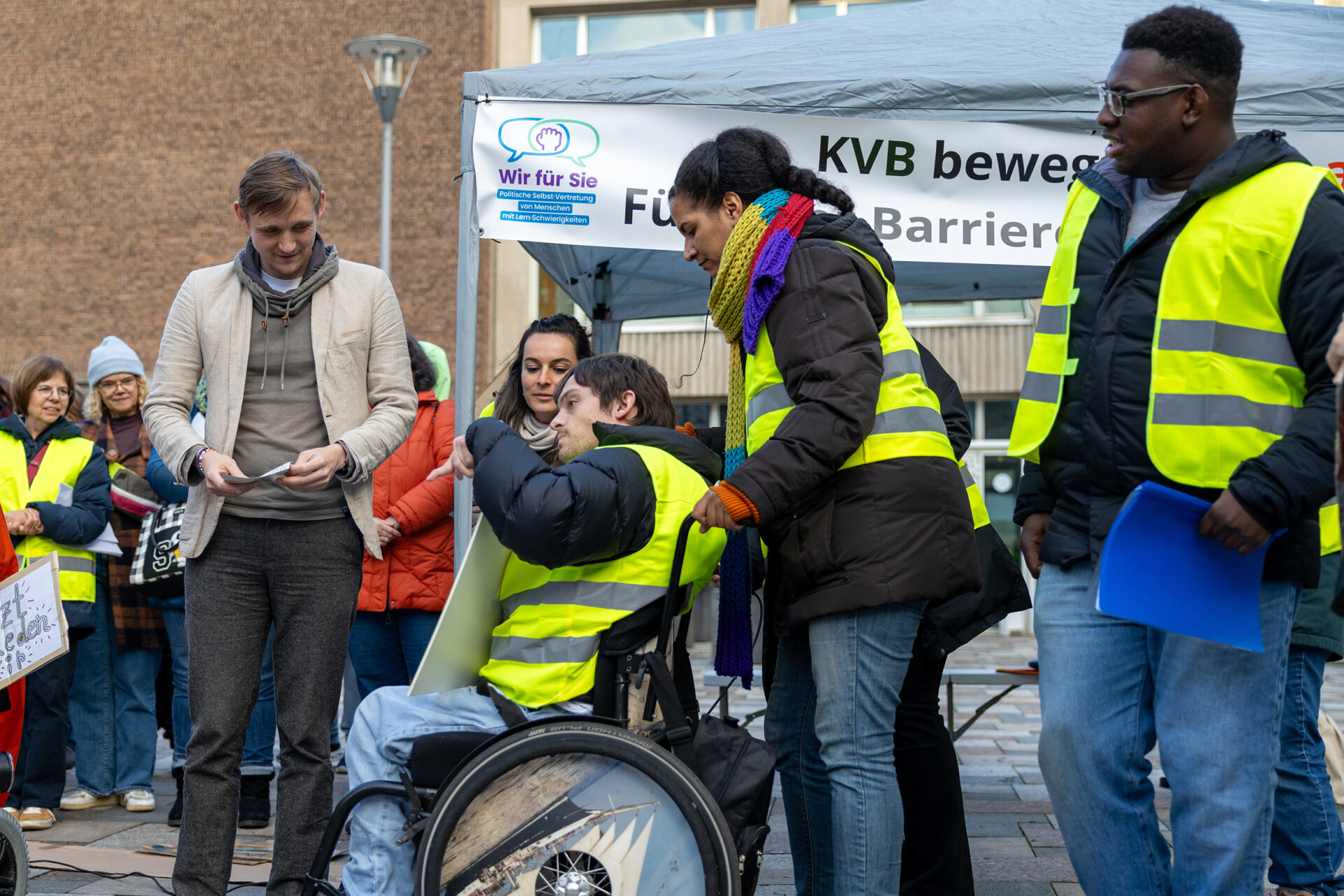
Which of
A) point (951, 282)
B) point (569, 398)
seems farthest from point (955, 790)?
point (951, 282)

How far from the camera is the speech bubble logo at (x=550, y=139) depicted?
4.32 metres

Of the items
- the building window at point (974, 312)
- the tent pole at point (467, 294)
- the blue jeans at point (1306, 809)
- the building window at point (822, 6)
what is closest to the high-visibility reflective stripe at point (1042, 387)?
the blue jeans at point (1306, 809)

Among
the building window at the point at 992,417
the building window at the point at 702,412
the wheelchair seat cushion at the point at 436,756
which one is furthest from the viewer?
the building window at the point at 702,412

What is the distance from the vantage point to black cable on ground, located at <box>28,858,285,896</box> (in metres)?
3.75

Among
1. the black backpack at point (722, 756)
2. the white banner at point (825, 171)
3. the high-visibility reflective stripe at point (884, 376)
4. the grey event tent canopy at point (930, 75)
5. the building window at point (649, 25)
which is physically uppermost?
the building window at point (649, 25)

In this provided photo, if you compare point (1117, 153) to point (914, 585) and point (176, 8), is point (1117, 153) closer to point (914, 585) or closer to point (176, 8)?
point (914, 585)

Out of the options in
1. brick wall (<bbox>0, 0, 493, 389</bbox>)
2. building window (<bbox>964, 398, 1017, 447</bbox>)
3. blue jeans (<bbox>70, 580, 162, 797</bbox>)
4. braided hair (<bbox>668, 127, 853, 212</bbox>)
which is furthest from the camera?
brick wall (<bbox>0, 0, 493, 389</bbox>)

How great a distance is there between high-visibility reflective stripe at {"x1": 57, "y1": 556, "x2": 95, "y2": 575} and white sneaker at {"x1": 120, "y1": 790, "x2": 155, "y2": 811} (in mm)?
880

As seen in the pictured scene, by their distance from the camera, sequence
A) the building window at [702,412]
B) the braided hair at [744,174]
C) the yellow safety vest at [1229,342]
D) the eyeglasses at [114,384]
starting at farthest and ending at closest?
the building window at [702,412]
the eyeglasses at [114,384]
the braided hair at [744,174]
the yellow safety vest at [1229,342]

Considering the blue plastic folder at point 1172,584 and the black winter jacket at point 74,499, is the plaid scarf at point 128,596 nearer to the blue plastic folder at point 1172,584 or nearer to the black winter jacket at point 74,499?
the black winter jacket at point 74,499

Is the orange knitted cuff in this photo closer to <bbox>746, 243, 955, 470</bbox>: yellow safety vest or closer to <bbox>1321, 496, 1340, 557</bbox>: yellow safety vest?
<bbox>746, 243, 955, 470</bbox>: yellow safety vest

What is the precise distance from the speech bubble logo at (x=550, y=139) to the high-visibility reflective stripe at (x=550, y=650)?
6.90 feet

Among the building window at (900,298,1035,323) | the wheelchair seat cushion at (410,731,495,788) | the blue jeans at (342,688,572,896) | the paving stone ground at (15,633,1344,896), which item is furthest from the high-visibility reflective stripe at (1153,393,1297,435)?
the building window at (900,298,1035,323)

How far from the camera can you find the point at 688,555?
108 inches
